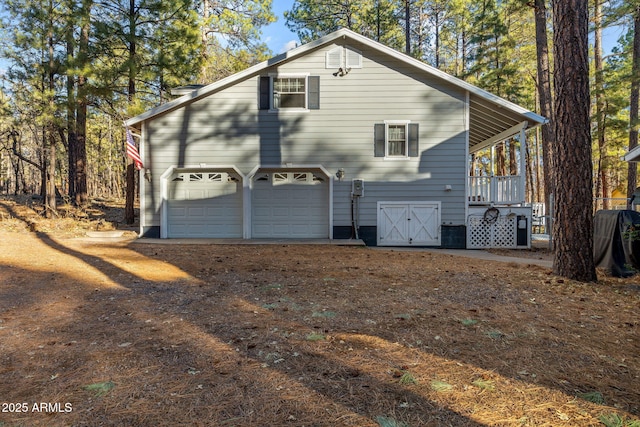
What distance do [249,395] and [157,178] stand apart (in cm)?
1039

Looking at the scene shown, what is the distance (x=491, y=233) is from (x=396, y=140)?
4091 millimetres

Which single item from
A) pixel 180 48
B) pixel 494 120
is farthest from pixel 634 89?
pixel 180 48

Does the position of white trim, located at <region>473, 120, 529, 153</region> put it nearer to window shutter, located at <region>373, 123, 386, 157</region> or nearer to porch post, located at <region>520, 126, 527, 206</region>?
porch post, located at <region>520, 126, 527, 206</region>

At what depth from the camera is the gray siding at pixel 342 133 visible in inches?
439

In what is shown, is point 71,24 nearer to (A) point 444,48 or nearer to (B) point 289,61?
(B) point 289,61

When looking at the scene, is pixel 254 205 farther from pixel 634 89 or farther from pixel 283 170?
pixel 634 89

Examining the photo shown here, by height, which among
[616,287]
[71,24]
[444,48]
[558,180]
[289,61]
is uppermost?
[444,48]

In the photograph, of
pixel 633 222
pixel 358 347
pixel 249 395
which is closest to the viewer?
pixel 249 395

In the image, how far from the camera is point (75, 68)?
1179 cm

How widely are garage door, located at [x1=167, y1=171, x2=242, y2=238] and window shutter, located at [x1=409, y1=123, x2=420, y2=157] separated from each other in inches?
208

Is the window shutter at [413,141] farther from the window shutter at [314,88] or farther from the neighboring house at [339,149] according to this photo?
the window shutter at [314,88]

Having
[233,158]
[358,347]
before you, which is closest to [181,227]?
[233,158]

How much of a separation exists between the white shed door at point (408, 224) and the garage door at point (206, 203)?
442 cm

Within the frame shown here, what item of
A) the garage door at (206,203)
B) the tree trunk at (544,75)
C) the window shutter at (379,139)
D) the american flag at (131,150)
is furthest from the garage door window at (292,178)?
the tree trunk at (544,75)
